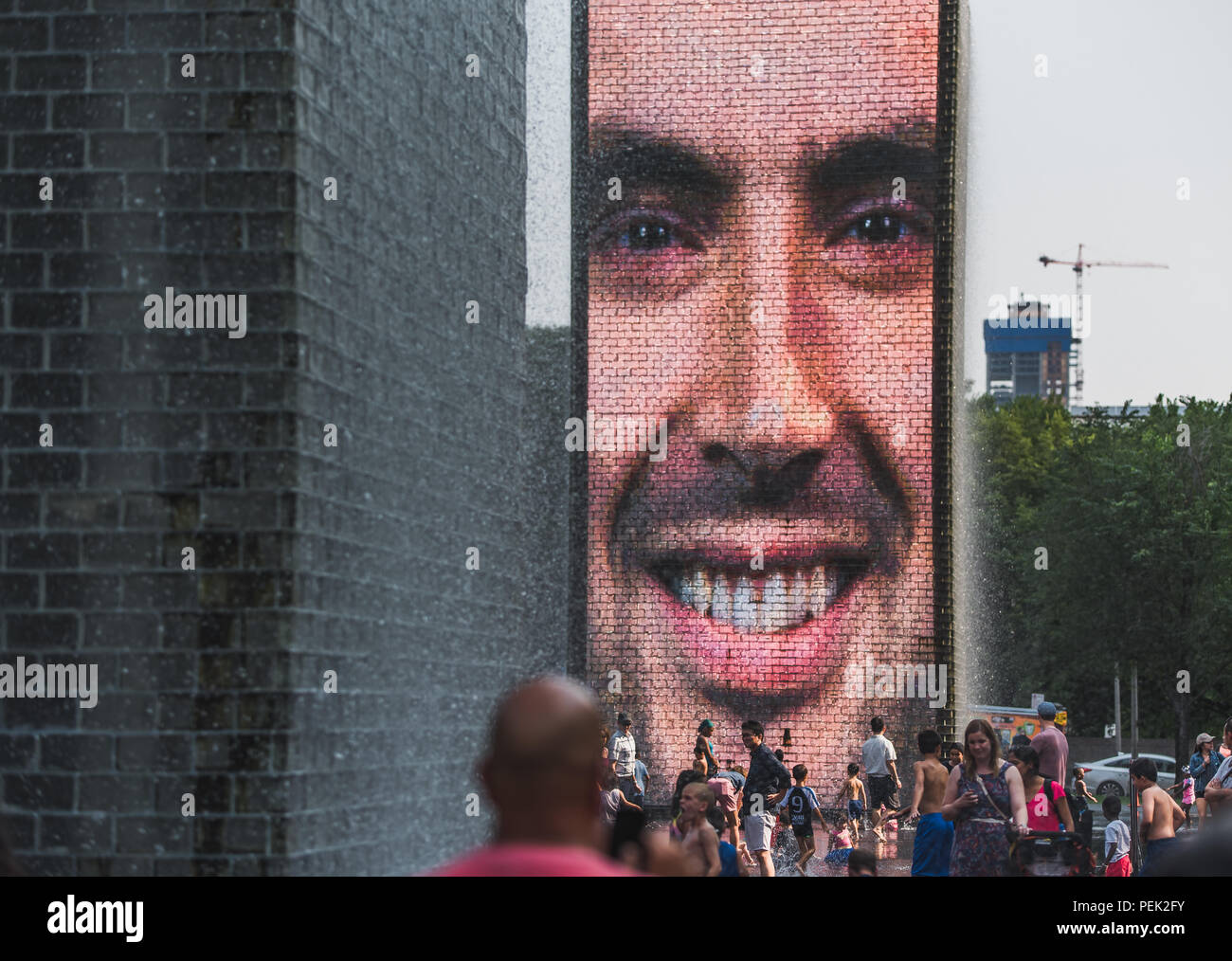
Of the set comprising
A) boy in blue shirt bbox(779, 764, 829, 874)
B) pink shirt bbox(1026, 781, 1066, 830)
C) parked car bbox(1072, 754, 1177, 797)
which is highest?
pink shirt bbox(1026, 781, 1066, 830)

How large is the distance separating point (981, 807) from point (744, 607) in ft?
33.8

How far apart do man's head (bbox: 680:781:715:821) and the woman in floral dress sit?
6.92 ft

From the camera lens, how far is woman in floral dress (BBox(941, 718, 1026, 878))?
10344mm

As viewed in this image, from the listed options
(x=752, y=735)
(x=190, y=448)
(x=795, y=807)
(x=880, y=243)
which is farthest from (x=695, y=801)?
(x=880, y=243)

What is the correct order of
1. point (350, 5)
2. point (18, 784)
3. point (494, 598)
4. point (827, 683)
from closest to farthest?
point (18, 784) → point (350, 5) → point (494, 598) → point (827, 683)

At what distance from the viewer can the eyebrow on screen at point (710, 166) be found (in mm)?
20859

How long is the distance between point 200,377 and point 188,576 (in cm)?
105

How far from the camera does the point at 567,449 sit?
69.9ft

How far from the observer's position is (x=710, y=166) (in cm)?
2103

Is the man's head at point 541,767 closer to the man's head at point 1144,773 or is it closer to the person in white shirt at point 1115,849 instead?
the man's head at point 1144,773

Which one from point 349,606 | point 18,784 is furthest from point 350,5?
point 18,784

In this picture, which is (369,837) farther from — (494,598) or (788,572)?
(788,572)

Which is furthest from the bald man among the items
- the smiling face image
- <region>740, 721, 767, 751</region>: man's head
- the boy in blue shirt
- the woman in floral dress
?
the smiling face image

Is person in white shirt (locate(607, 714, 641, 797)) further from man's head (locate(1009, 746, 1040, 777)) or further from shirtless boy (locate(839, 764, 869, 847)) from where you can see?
man's head (locate(1009, 746, 1040, 777))
